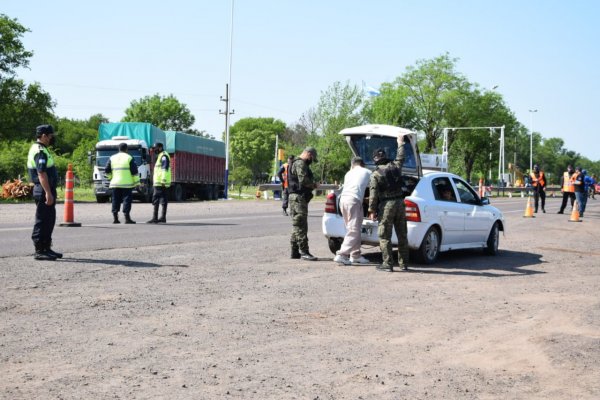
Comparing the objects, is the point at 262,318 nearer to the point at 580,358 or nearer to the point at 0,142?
the point at 580,358

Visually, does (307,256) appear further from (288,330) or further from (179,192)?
(179,192)

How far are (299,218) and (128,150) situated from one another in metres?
24.1

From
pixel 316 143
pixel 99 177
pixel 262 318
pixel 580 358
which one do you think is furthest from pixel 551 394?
pixel 316 143

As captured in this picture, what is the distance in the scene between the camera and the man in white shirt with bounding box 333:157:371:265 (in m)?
11.6

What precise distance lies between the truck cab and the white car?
21.7 meters

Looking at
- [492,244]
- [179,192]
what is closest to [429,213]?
[492,244]

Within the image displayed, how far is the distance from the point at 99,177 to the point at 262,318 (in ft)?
97.0

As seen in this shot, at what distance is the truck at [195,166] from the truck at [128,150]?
263 cm

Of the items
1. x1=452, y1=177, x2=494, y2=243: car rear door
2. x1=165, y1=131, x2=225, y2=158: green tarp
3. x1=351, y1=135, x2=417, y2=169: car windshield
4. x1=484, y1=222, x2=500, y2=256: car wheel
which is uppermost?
x1=165, y1=131, x2=225, y2=158: green tarp

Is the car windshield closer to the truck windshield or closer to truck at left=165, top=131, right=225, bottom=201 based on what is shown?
the truck windshield

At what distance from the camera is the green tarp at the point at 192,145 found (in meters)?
40.5

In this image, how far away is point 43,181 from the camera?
34.7 feet

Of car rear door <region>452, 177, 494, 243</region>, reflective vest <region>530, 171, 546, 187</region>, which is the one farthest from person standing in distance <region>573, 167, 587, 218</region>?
car rear door <region>452, 177, 494, 243</region>

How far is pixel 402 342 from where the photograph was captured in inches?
252
